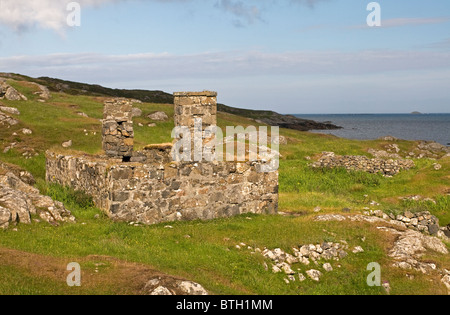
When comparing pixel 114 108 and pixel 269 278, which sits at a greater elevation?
pixel 114 108

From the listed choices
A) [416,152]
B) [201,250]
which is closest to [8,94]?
[201,250]

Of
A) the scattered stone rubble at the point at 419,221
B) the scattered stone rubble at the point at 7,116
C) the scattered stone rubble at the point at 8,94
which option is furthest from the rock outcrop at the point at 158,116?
the scattered stone rubble at the point at 419,221

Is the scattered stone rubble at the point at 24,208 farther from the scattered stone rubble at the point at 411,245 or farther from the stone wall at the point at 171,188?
the scattered stone rubble at the point at 411,245

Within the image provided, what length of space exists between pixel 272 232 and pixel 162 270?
258 inches

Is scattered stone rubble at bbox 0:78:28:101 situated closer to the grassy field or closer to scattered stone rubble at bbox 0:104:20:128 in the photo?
scattered stone rubble at bbox 0:104:20:128

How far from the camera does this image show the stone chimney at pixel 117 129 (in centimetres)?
2067

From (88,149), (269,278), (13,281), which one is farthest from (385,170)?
(13,281)

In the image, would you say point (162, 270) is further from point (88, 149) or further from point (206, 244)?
point (88, 149)

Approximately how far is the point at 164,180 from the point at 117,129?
3862 mm

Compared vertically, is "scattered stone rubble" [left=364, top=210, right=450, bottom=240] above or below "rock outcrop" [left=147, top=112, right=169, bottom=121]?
below

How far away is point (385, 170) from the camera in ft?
127

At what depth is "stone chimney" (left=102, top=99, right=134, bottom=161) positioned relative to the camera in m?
20.7

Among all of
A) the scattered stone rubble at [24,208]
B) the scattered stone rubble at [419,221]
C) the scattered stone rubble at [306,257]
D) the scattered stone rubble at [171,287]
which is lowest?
the scattered stone rubble at [419,221]

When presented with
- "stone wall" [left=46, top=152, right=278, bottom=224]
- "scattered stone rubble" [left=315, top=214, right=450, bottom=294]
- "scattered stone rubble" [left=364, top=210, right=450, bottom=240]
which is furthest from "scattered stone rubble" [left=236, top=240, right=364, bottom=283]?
"scattered stone rubble" [left=364, top=210, right=450, bottom=240]
